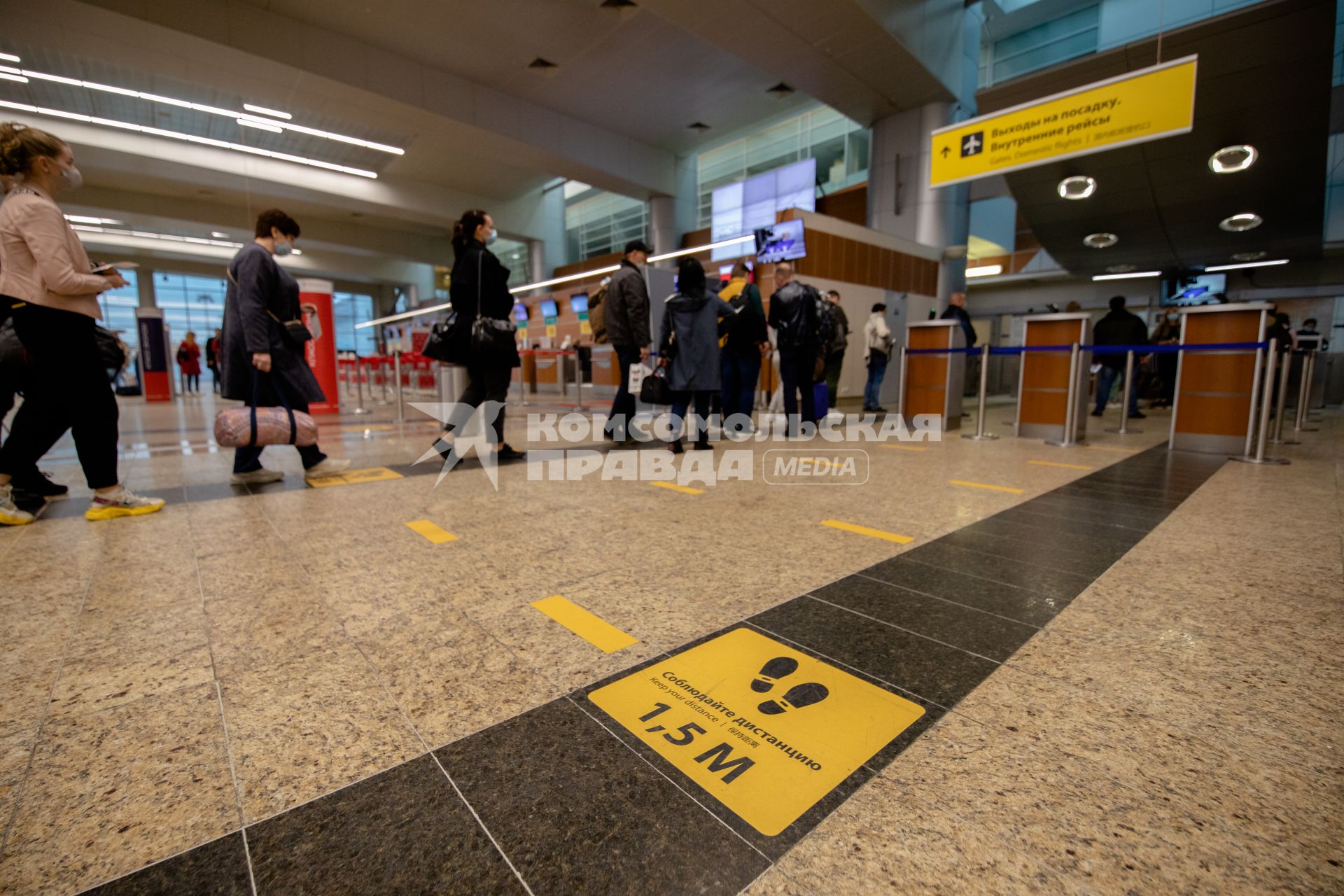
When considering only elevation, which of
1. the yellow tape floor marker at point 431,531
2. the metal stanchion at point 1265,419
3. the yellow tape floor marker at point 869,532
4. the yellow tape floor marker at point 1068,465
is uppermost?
the metal stanchion at point 1265,419

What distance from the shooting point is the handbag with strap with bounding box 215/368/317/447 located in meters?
3.30

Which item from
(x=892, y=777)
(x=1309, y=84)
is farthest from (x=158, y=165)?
(x=1309, y=84)

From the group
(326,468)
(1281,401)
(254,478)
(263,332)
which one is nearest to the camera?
(263,332)

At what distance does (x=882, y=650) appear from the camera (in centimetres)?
154

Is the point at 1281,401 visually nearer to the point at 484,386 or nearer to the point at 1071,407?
the point at 1071,407

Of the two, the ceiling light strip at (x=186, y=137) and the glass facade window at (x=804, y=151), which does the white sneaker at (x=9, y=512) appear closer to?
the ceiling light strip at (x=186, y=137)

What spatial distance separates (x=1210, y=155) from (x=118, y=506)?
13.6 metres

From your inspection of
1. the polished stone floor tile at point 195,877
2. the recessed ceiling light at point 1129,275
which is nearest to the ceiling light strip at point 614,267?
the polished stone floor tile at point 195,877

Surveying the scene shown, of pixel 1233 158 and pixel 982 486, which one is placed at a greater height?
pixel 1233 158

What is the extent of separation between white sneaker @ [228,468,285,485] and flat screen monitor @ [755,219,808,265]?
25.8ft

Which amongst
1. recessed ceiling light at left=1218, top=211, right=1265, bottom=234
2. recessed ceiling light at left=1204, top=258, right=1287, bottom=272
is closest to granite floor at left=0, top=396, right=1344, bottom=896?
recessed ceiling light at left=1218, top=211, right=1265, bottom=234

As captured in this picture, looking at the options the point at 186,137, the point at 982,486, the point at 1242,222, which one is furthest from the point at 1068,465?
the point at 186,137

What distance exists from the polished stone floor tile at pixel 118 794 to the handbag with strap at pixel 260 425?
2.41 m

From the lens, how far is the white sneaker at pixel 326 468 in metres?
3.90
